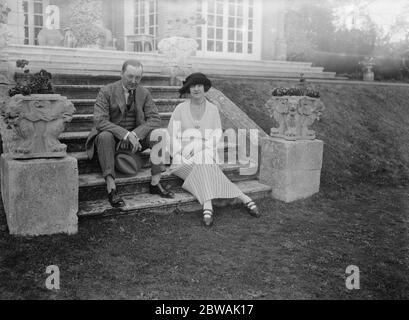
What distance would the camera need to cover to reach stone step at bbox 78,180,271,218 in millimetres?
3721

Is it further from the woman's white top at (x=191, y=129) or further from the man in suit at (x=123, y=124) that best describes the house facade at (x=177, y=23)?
the man in suit at (x=123, y=124)

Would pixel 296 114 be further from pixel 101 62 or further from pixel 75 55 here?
pixel 75 55

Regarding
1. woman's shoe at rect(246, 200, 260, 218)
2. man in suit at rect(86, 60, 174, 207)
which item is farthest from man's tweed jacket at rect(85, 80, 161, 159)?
woman's shoe at rect(246, 200, 260, 218)

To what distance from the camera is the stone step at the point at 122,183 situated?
393 cm

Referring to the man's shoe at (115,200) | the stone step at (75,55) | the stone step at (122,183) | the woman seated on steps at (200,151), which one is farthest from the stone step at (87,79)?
the man's shoe at (115,200)

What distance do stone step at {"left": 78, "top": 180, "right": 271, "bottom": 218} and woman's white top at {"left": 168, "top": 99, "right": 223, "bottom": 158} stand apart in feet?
1.73

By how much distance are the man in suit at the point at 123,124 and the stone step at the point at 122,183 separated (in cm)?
12

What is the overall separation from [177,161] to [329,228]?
1616 mm

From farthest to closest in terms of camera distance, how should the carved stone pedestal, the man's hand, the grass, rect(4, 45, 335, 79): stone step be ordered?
rect(4, 45, 335, 79): stone step < the carved stone pedestal < the man's hand < the grass

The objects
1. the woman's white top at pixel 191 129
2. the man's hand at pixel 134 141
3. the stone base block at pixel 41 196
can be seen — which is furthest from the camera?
the woman's white top at pixel 191 129

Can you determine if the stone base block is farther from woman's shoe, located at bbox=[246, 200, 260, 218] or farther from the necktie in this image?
woman's shoe, located at bbox=[246, 200, 260, 218]

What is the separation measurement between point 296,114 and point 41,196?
276 centimetres

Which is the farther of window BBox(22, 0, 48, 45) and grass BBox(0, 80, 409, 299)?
window BBox(22, 0, 48, 45)

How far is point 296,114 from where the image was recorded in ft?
15.4
